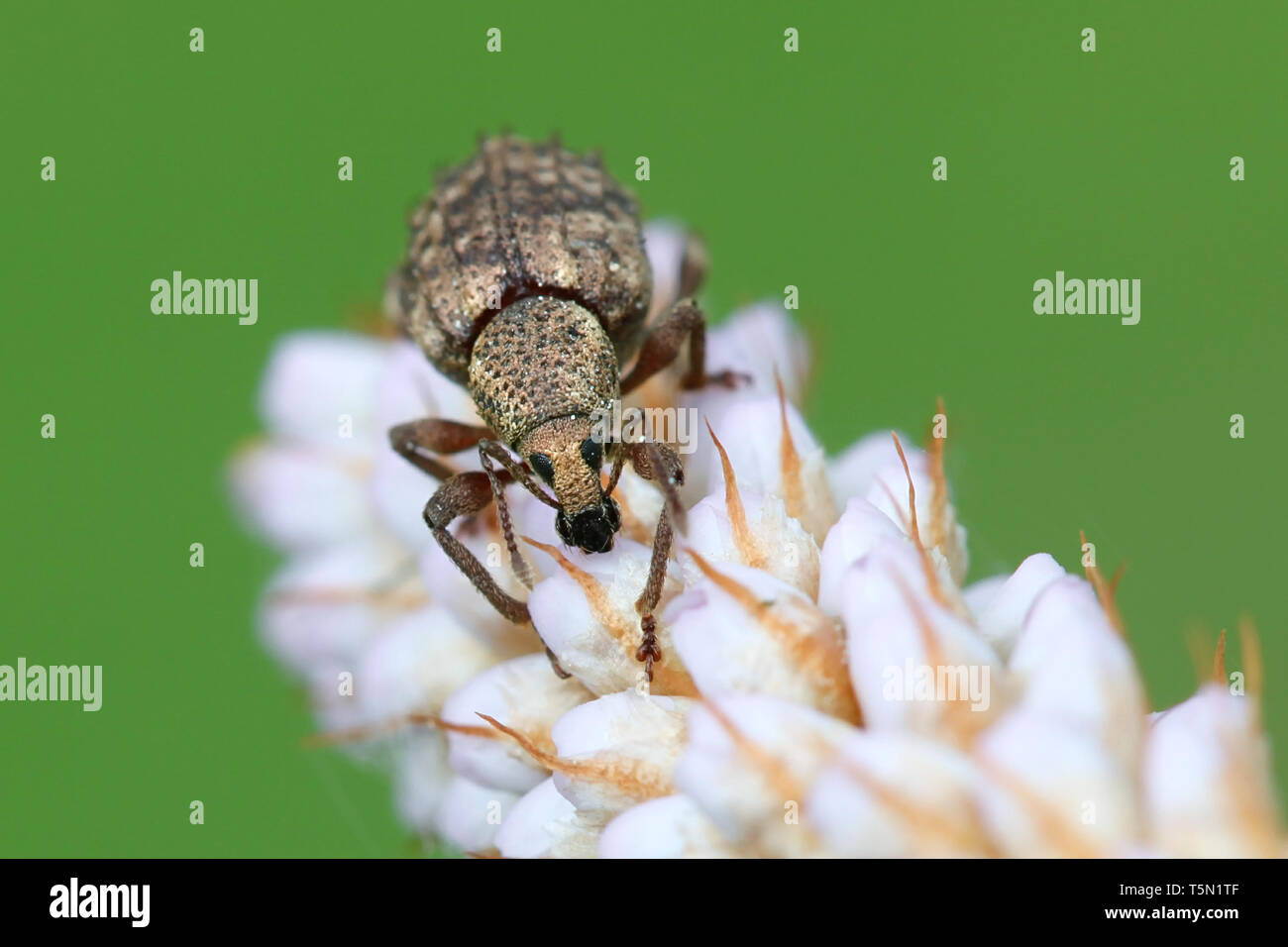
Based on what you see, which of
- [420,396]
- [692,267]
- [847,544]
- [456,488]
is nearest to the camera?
[847,544]

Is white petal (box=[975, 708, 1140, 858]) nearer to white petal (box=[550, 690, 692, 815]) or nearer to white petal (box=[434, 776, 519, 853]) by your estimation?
white petal (box=[550, 690, 692, 815])

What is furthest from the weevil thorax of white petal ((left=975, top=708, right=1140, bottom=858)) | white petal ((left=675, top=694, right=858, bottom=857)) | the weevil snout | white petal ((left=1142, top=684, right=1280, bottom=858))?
white petal ((left=1142, top=684, right=1280, bottom=858))

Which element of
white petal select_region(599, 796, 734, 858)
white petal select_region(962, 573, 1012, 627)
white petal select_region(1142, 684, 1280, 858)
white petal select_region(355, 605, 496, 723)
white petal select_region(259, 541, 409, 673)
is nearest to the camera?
white petal select_region(1142, 684, 1280, 858)

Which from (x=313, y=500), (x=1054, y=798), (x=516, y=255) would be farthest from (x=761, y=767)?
(x=313, y=500)

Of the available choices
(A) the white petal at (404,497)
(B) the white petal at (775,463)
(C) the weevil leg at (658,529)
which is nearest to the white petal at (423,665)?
(A) the white petal at (404,497)

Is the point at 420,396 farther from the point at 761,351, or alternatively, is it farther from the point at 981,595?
the point at 981,595
